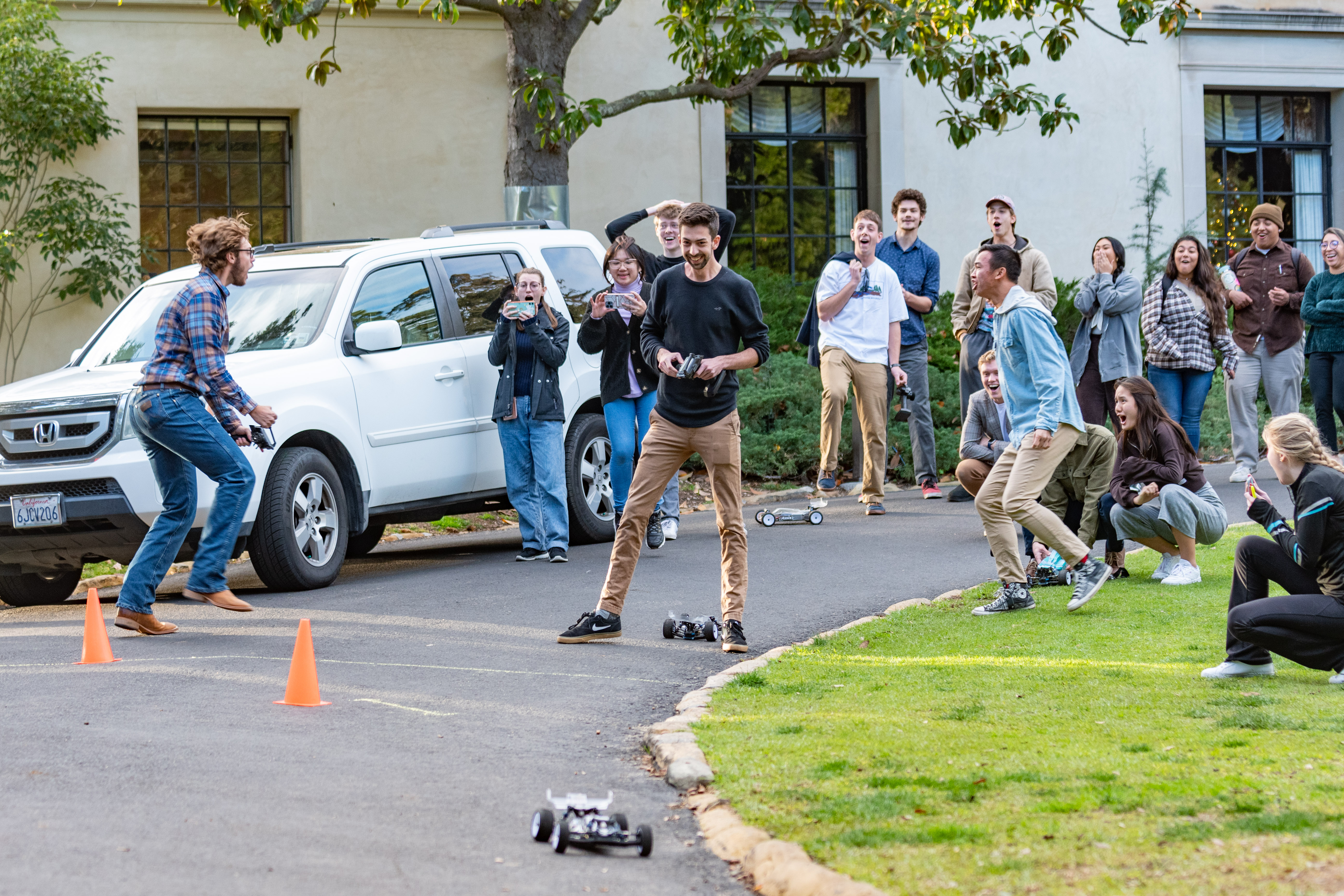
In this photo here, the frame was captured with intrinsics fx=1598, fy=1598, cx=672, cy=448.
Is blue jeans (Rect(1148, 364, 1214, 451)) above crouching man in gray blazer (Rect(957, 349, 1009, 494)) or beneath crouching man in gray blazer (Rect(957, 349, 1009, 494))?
above

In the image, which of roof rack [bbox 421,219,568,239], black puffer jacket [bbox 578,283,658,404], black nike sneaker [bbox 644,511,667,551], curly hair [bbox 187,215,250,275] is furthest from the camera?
roof rack [bbox 421,219,568,239]

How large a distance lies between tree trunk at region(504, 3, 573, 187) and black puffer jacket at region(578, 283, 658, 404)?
502 cm

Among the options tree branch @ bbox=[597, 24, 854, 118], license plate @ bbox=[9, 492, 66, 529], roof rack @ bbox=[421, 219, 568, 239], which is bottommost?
license plate @ bbox=[9, 492, 66, 529]

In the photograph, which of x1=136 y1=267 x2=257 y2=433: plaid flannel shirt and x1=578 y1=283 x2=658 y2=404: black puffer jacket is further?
x1=578 y1=283 x2=658 y2=404: black puffer jacket

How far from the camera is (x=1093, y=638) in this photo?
7719 mm

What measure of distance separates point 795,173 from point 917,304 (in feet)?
24.9

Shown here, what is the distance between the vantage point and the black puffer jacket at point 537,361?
10.5m

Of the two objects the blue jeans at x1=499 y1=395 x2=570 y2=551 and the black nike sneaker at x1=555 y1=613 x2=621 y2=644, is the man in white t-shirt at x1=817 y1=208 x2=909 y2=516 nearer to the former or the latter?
the blue jeans at x1=499 y1=395 x2=570 y2=551

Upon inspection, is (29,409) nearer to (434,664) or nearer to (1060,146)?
(434,664)

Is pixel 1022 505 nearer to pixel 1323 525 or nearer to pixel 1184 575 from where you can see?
pixel 1184 575

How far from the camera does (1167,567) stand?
9.55 metres

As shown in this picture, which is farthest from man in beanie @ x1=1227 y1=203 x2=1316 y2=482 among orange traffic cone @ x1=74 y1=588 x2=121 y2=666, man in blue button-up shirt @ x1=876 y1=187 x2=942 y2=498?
orange traffic cone @ x1=74 y1=588 x2=121 y2=666

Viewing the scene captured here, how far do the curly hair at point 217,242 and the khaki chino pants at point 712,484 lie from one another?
251 centimetres

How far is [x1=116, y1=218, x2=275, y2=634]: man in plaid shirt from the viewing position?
819 centimetres
